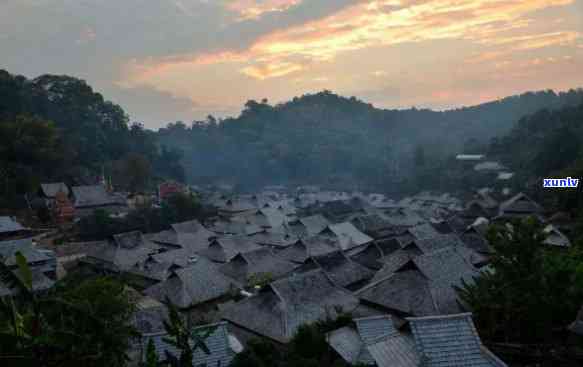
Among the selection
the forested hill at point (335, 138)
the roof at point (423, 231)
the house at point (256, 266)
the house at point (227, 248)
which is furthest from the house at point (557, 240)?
the forested hill at point (335, 138)

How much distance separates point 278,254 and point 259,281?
4931 mm

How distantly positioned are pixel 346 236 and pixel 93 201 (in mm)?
30348

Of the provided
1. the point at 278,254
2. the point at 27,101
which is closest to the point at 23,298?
the point at 278,254

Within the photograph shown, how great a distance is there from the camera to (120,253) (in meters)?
33.0

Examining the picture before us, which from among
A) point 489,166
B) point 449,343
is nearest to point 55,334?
point 449,343

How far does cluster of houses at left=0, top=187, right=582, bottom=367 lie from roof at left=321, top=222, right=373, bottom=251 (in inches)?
5.2

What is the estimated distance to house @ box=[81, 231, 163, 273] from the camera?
32263 millimetres

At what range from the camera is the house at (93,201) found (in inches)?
1857

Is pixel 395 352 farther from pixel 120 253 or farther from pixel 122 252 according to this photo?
pixel 122 252

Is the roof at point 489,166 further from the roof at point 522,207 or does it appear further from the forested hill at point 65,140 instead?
the forested hill at point 65,140

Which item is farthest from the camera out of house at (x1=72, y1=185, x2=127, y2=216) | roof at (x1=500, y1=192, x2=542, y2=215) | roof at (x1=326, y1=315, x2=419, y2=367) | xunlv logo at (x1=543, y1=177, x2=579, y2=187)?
house at (x1=72, y1=185, x2=127, y2=216)

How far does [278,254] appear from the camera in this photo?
107 feet

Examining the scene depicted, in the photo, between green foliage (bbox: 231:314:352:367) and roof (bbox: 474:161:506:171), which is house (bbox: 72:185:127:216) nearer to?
green foliage (bbox: 231:314:352:367)

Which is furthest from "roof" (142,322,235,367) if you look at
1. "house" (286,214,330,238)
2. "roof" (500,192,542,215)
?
"roof" (500,192,542,215)
